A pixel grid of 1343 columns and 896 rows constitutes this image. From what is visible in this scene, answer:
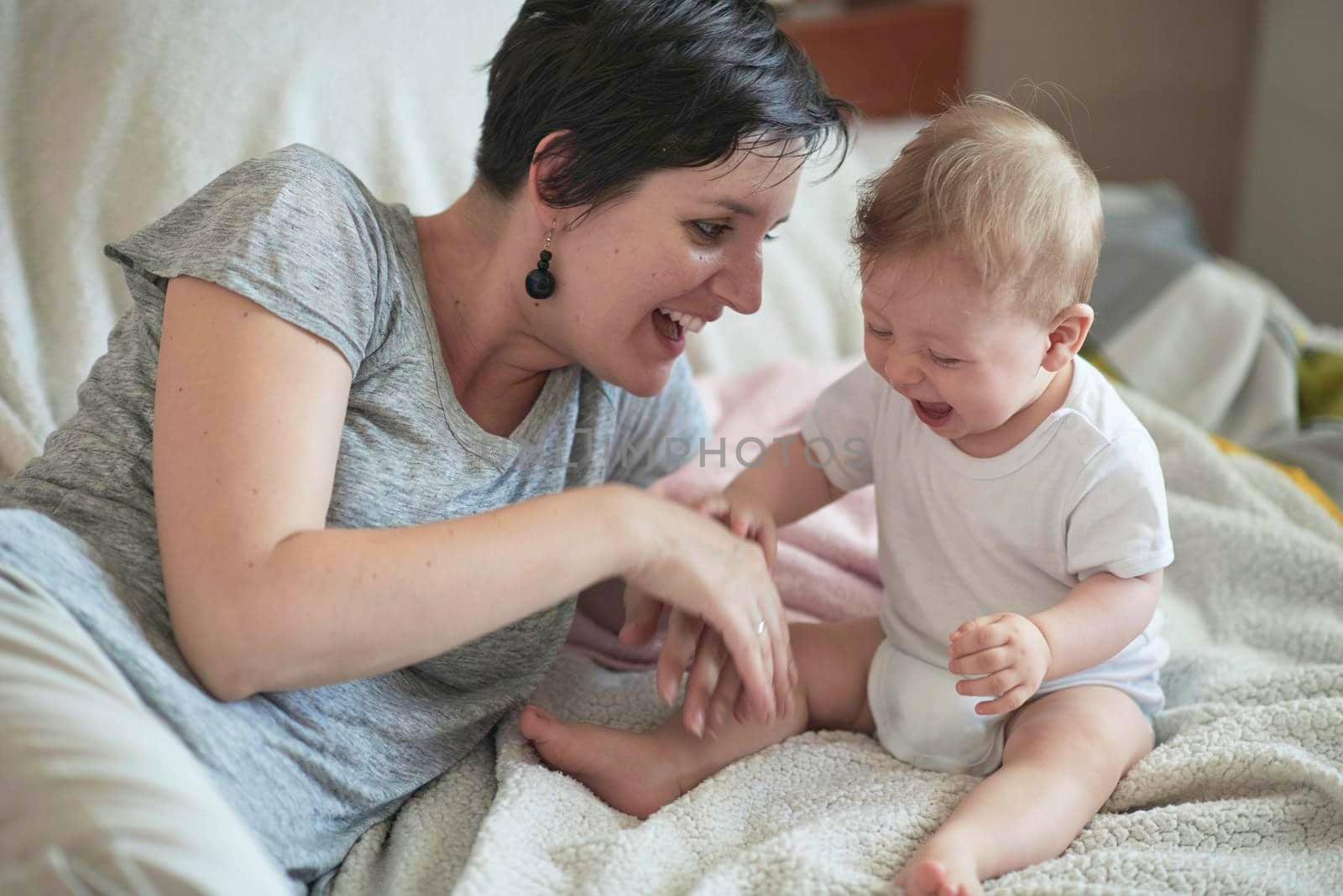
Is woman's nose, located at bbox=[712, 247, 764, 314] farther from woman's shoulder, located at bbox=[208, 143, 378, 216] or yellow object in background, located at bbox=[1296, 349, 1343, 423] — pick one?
yellow object in background, located at bbox=[1296, 349, 1343, 423]

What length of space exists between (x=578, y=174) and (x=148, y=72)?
0.69 meters

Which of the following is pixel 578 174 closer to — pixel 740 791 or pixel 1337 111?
pixel 740 791

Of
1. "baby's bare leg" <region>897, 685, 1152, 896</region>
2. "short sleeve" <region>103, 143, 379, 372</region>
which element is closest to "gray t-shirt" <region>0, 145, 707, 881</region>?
"short sleeve" <region>103, 143, 379, 372</region>

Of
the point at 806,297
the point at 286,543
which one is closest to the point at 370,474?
the point at 286,543

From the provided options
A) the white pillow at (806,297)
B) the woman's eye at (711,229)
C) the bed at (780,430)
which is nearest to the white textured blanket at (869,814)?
the bed at (780,430)

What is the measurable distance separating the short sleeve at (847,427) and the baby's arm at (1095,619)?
0.27 m

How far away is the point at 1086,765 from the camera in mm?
928

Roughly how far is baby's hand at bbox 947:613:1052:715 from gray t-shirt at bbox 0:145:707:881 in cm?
33

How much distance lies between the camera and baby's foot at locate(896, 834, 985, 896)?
0.79m

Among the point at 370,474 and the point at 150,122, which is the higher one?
→ the point at 150,122

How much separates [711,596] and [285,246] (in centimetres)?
42

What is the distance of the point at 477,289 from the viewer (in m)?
1.06

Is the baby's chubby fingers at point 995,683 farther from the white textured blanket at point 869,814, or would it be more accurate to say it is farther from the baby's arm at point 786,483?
the baby's arm at point 786,483

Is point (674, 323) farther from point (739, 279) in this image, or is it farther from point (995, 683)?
point (995, 683)
